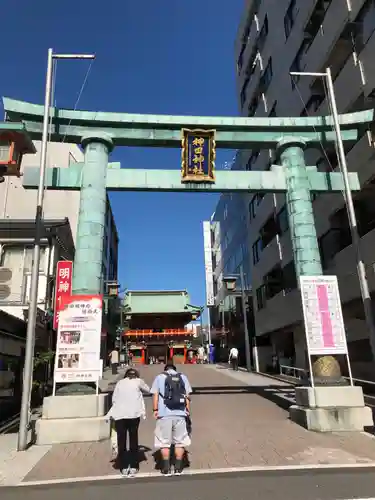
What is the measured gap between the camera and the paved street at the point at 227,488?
5234 millimetres

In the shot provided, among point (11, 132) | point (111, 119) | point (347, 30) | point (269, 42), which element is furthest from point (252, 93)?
point (11, 132)

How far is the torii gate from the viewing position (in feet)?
36.9

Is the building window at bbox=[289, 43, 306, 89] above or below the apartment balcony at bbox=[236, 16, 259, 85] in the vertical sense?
below

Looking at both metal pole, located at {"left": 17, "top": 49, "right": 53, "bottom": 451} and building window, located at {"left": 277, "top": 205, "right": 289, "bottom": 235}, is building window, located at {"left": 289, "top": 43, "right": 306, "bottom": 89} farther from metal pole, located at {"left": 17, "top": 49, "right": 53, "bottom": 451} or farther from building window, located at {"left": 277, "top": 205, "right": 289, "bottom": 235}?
metal pole, located at {"left": 17, "top": 49, "right": 53, "bottom": 451}

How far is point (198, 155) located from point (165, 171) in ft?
3.77

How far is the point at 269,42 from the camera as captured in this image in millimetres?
28938

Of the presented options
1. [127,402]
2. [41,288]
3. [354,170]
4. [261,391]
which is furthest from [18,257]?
[354,170]

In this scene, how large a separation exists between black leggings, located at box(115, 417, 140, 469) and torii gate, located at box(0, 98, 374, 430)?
450 centimetres

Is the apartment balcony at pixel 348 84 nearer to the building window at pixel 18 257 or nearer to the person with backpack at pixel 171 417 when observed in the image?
the person with backpack at pixel 171 417

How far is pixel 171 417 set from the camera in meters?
6.46

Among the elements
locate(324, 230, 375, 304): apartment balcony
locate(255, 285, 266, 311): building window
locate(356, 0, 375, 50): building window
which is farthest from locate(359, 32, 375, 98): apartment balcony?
locate(255, 285, 266, 311): building window

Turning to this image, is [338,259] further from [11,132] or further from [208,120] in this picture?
[11,132]

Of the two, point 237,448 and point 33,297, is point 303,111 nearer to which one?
point 33,297

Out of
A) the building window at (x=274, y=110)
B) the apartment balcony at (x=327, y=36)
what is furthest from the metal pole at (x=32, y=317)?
the building window at (x=274, y=110)
